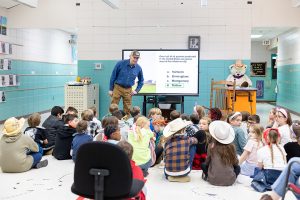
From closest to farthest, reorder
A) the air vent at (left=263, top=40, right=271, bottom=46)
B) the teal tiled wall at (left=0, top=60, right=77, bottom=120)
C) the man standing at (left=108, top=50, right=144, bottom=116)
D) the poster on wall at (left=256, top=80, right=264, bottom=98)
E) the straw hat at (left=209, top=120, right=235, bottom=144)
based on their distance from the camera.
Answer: the straw hat at (left=209, top=120, right=235, bottom=144), the man standing at (left=108, top=50, right=144, bottom=116), the teal tiled wall at (left=0, top=60, right=77, bottom=120), the air vent at (left=263, top=40, right=271, bottom=46), the poster on wall at (left=256, top=80, right=264, bottom=98)

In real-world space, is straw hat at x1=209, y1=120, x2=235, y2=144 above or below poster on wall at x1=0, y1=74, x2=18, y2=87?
below

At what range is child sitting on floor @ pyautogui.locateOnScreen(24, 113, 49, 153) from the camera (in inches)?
215

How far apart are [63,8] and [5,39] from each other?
1731 mm

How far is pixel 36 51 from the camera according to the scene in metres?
11.8

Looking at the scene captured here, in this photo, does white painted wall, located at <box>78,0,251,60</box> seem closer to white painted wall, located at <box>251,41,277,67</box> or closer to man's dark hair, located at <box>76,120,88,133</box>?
man's dark hair, located at <box>76,120,88,133</box>

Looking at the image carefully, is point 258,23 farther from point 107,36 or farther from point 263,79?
point 263,79

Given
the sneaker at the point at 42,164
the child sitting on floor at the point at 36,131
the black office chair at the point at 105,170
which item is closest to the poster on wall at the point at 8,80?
the child sitting on floor at the point at 36,131

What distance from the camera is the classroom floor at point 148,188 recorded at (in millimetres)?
3942

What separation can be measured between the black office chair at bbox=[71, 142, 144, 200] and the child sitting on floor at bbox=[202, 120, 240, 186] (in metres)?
1.97

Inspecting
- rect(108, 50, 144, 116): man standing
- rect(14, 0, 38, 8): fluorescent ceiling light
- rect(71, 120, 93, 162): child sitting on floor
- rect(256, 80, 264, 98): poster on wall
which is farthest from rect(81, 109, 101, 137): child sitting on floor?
rect(256, 80, 264, 98): poster on wall

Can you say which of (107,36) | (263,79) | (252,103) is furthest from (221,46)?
(263,79)

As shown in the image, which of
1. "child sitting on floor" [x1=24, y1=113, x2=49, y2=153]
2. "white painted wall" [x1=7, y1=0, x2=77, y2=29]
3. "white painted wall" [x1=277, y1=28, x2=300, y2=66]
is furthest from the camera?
"white painted wall" [x1=277, y1=28, x2=300, y2=66]

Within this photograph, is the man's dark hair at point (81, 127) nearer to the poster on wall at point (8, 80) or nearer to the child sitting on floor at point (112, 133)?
the child sitting on floor at point (112, 133)

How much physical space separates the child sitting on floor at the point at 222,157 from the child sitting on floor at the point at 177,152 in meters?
0.28
